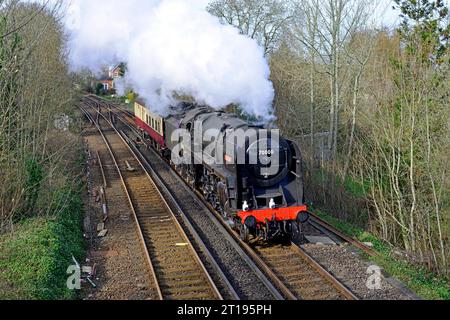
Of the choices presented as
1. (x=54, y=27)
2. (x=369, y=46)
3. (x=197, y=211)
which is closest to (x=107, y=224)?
(x=197, y=211)

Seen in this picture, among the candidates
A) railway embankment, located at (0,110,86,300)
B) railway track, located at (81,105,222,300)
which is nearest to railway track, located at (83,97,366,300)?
railway track, located at (81,105,222,300)

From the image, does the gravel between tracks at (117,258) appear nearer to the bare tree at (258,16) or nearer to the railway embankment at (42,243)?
the railway embankment at (42,243)

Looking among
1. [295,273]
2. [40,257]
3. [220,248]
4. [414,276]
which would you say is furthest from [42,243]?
[414,276]

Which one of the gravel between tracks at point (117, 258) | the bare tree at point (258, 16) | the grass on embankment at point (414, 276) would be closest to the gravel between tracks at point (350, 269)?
the grass on embankment at point (414, 276)

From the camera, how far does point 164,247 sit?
34.4 ft

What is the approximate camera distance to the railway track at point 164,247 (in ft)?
27.0

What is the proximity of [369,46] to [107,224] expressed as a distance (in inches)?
511

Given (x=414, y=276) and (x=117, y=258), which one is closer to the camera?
(x=414, y=276)

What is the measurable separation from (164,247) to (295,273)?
324cm

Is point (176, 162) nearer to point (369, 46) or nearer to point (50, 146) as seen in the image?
point (50, 146)

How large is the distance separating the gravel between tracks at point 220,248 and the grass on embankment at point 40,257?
2960mm

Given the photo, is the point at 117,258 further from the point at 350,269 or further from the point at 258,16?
the point at 258,16

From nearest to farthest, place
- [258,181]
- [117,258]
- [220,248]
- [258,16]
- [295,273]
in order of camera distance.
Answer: [295,273]
[117,258]
[220,248]
[258,181]
[258,16]
